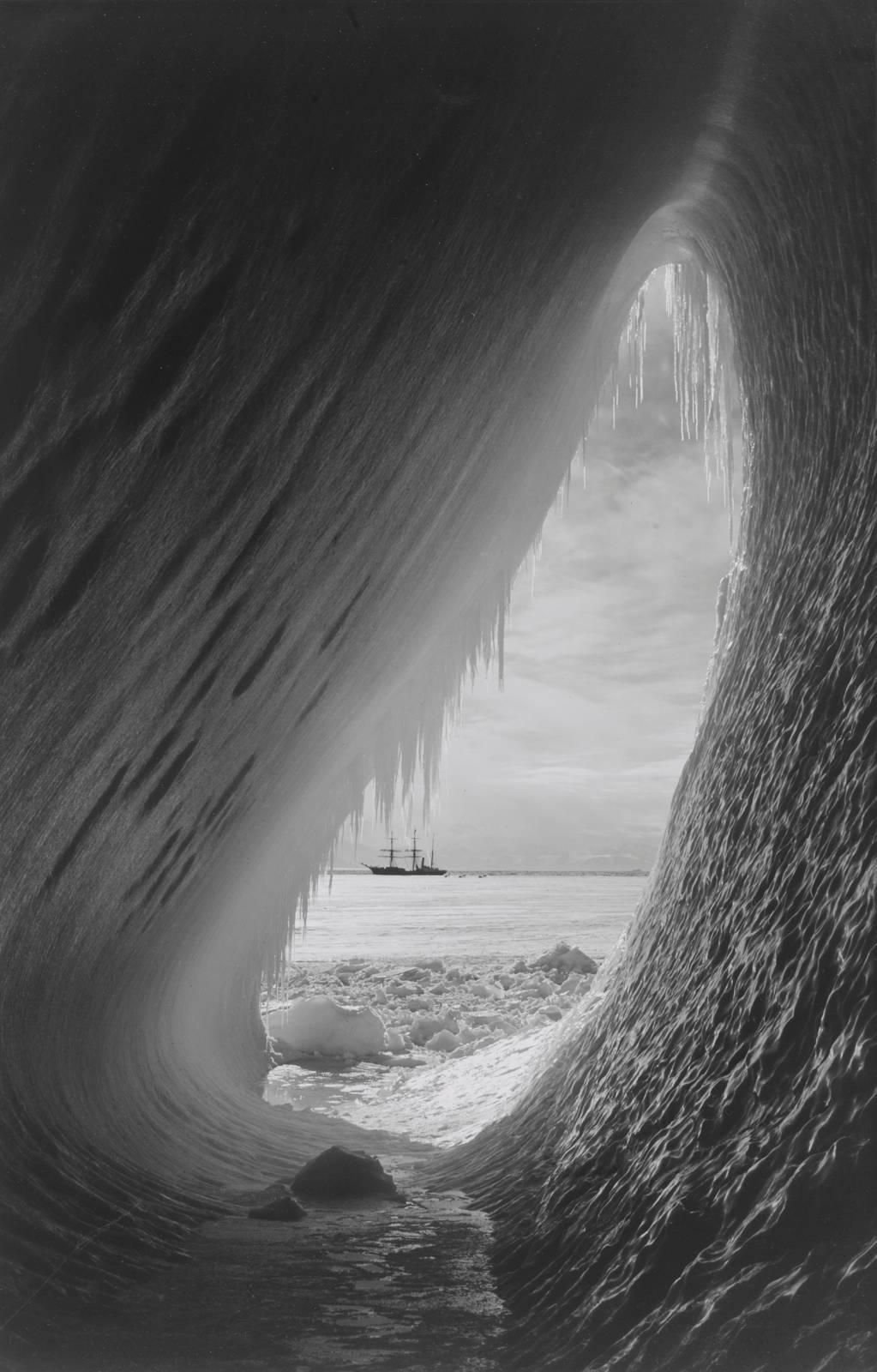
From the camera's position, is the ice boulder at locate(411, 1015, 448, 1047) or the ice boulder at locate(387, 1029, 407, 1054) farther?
the ice boulder at locate(411, 1015, 448, 1047)

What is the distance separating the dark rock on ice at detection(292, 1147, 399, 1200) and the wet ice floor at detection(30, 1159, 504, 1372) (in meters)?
0.39

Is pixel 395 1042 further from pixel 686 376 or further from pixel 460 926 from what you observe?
pixel 460 926

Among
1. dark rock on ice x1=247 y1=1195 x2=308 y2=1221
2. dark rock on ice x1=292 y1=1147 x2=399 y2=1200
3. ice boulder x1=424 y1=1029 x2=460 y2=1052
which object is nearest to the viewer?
dark rock on ice x1=247 y1=1195 x2=308 y2=1221

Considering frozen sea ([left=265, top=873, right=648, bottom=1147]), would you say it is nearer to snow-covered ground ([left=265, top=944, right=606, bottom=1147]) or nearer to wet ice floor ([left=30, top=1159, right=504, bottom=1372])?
snow-covered ground ([left=265, top=944, right=606, bottom=1147])

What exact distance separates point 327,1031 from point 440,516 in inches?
284

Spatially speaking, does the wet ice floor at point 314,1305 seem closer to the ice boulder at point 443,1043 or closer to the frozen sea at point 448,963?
the frozen sea at point 448,963

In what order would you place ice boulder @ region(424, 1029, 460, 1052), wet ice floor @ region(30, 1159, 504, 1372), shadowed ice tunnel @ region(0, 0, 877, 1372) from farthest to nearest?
ice boulder @ region(424, 1029, 460, 1052) → wet ice floor @ region(30, 1159, 504, 1372) → shadowed ice tunnel @ region(0, 0, 877, 1372)

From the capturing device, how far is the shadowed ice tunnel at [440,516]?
2156 mm

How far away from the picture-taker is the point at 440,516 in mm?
5656

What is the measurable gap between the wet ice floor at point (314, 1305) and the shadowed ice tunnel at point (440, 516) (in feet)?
0.55

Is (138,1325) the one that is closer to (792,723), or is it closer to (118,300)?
(792,723)

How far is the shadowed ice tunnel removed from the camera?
7.07ft

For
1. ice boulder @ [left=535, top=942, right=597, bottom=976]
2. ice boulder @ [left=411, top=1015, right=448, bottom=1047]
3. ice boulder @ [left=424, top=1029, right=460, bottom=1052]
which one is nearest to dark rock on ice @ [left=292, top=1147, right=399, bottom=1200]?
ice boulder @ [left=424, top=1029, right=460, bottom=1052]

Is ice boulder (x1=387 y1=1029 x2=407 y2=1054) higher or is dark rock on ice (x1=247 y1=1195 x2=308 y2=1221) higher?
dark rock on ice (x1=247 y1=1195 x2=308 y2=1221)
